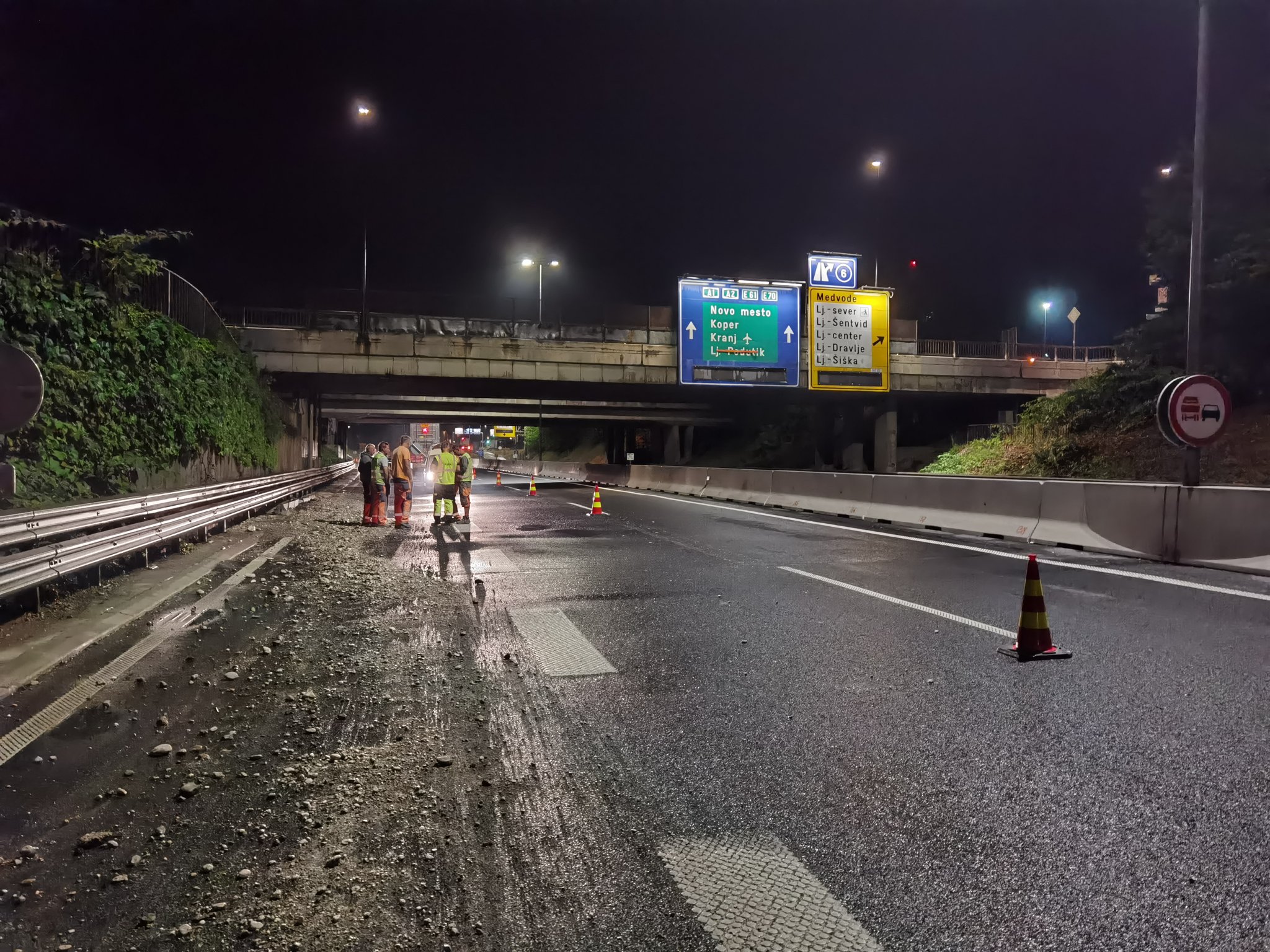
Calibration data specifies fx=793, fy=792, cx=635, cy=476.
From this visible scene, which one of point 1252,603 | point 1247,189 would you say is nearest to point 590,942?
point 1252,603

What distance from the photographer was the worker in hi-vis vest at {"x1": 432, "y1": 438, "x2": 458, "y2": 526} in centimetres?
1574

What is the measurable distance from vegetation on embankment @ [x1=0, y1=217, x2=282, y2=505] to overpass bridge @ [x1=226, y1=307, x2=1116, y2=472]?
15166 mm

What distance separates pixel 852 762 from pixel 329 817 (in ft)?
7.66

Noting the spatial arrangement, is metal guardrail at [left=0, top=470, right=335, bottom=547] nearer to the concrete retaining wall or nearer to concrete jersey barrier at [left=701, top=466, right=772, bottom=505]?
the concrete retaining wall

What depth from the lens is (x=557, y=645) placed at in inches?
241

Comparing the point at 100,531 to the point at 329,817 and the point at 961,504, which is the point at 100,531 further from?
the point at 961,504

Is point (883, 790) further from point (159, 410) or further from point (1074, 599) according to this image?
point (159, 410)

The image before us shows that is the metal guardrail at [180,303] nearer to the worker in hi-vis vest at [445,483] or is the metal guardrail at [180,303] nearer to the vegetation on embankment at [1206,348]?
the worker in hi-vis vest at [445,483]

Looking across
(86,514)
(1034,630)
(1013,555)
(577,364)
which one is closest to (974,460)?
(577,364)

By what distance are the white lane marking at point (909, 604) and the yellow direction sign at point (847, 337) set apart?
18.7m

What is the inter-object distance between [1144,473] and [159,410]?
25.5 meters

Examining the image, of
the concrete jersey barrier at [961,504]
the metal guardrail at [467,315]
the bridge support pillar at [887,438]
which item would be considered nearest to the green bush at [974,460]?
the bridge support pillar at [887,438]

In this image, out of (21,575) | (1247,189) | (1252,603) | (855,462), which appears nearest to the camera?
(21,575)

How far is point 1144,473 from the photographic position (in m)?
23.7
